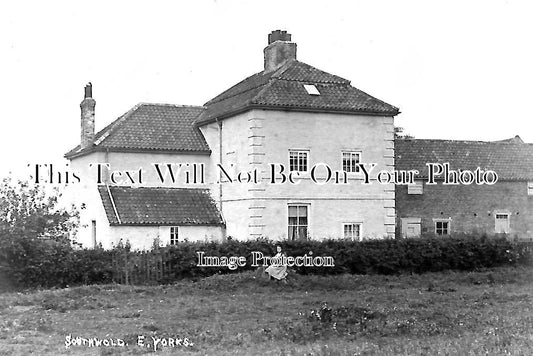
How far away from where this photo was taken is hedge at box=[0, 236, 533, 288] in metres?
27.6

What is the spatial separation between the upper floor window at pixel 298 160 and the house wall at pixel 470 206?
11745 millimetres

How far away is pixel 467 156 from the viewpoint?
46.5 m

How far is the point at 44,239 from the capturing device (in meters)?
29.6

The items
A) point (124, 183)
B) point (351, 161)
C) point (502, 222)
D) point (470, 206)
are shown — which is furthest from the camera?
point (502, 222)

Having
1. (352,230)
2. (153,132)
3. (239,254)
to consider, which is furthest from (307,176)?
(153,132)

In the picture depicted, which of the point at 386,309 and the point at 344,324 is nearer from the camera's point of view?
the point at 344,324

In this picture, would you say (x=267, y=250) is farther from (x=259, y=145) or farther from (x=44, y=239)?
(x=44, y=239)

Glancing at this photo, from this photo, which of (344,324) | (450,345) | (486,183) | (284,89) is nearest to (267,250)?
(284,89)

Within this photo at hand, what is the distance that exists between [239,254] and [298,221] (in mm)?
5095

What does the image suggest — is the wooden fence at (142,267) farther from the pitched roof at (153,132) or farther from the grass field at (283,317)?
the pitched roof at (153,132)

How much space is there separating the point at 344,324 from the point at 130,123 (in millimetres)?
23019

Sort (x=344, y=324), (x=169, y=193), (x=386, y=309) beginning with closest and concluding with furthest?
(x=344, y=324)
(x=386, y=309)
(x=169, y=193)

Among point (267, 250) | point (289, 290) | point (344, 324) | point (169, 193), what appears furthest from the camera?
point (169, 193)

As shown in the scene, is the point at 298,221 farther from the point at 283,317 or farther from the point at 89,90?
the point at 283,317
